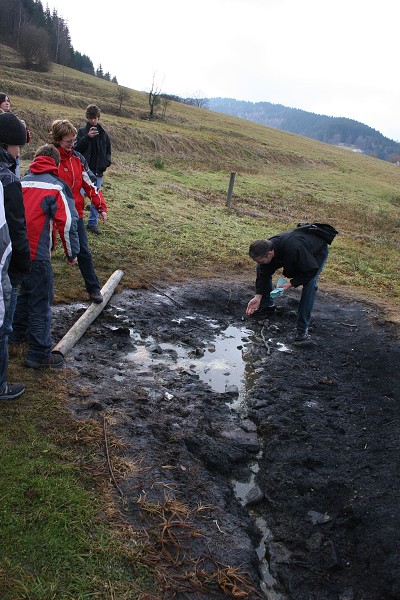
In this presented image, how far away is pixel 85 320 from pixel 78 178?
1.87 metres

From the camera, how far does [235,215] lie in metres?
14.8

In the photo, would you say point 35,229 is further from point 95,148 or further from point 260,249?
point 95,148

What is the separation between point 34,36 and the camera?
52.7 meters

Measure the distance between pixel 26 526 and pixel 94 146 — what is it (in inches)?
299

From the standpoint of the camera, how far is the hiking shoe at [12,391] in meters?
4.28

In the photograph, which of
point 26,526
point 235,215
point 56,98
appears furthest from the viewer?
point 56,98

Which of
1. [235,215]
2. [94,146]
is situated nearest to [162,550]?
[94,146]

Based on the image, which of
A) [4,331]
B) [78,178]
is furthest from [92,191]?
[4,331]

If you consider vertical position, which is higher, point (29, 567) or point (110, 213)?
point (110, 213)

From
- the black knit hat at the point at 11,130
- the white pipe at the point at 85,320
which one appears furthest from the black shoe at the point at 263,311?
the black knit hat at the point at 11,130

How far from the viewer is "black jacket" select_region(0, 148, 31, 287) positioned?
12.2 feet

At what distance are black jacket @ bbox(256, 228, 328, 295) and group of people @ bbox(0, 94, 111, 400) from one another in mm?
2492

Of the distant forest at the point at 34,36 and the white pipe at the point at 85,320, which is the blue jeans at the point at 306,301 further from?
the distant forest at the point at 34,36

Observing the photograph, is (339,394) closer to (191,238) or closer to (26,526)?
(26,526)
